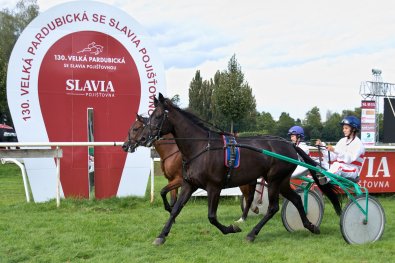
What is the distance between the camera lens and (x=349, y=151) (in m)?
5.63

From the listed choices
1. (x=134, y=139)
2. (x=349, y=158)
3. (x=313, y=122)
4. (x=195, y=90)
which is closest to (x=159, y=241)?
(x=134, y=139)

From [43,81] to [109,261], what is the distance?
4.74 meters

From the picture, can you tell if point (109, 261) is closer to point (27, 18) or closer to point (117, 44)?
point (117, 44)

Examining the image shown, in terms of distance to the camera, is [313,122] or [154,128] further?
[313,122]

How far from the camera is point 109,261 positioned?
4.56m

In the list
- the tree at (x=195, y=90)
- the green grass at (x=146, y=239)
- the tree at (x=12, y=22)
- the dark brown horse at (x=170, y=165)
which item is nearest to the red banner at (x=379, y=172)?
the green grass at (x=146, y=239)

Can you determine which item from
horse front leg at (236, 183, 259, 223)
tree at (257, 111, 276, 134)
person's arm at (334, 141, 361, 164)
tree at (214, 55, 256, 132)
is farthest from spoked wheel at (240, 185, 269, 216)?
tree at (257, 111, 276, 134)

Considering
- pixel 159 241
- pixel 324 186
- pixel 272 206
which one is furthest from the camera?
pixel 324 186

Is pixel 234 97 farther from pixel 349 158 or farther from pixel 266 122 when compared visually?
pixel 266 122

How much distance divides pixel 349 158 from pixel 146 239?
8.63 feet

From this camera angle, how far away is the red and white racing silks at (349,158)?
5594mm

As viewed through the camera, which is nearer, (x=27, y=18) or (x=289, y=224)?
(x=289, y=224)

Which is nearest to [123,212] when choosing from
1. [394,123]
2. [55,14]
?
[55,14]

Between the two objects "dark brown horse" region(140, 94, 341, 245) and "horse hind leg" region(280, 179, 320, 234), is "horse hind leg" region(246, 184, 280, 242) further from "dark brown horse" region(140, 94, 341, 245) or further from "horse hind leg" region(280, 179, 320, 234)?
"horse hind leg" region(280, 179, 320, 234)
